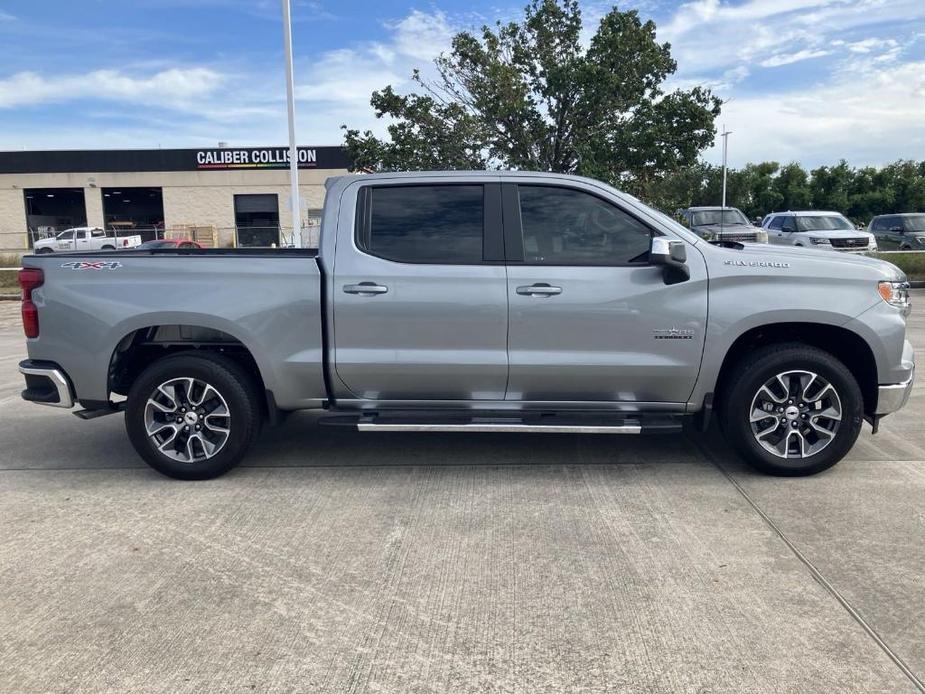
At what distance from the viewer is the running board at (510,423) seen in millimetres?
4744

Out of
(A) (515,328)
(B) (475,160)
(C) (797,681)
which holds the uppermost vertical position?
(B) (475,160)

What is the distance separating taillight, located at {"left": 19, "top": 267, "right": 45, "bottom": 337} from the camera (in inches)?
193

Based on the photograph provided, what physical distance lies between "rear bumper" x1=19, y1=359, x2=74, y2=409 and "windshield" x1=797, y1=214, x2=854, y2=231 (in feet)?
68.5

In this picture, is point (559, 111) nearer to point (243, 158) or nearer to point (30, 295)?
point (30, 295)

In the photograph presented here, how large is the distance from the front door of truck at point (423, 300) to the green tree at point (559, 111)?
38.6 ft

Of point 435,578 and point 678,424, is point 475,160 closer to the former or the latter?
point 678,424

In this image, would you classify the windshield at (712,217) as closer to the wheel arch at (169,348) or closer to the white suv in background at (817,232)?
the white suv in background at (817,232)

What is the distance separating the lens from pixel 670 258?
15.2ft

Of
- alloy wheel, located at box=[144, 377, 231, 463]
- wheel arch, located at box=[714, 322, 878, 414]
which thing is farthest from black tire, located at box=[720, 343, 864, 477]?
alloy wheel, located at box=[144, 377, 231, 463]

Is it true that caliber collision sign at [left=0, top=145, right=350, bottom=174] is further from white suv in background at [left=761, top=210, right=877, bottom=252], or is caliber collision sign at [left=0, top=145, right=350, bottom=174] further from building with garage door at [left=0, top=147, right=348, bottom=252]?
white suv in background at [left=761, top=210, right=877, bottom=252]

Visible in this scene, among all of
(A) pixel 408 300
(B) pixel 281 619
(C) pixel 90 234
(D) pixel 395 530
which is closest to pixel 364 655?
(B) pixel 281 619

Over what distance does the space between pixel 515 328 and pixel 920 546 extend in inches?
98.9

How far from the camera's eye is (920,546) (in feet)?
12.8

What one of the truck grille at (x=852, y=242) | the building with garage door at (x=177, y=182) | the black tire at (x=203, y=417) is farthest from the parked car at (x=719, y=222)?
the building with garage door at (x=177, y=182)
